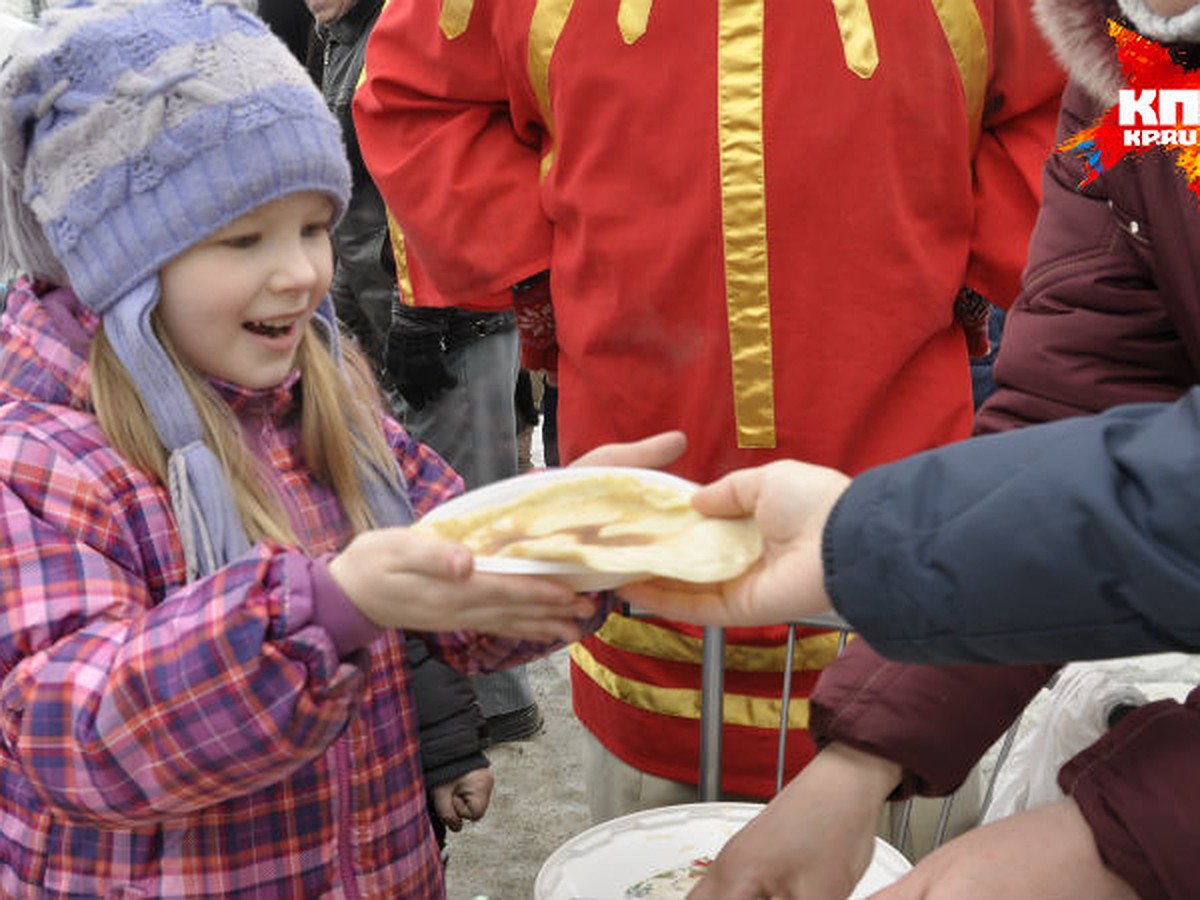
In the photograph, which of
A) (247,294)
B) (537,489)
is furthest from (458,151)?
(537,489)

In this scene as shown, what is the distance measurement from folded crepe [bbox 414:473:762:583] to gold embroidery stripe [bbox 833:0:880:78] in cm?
91

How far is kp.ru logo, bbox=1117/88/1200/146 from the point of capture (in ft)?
4.67

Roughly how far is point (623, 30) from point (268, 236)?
70 centimetres

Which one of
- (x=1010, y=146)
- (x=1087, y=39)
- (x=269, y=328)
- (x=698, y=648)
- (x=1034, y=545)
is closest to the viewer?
(x=1034, y=545)

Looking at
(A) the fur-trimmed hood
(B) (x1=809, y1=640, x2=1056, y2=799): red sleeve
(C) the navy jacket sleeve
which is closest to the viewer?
(C) the navy jacket sleeve

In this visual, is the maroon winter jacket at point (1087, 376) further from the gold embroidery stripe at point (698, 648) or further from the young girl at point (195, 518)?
the gold embroidery stripe at point (698, 648)

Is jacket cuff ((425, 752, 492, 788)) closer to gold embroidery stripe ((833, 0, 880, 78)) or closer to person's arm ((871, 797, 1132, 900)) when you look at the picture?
person's arm ((871, 797, 1132, 900))

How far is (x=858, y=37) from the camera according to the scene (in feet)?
6.75

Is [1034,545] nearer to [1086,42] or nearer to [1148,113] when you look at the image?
[1148,113]

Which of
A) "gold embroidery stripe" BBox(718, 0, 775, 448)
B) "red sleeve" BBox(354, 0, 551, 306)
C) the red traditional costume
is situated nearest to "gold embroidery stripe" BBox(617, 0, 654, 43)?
the red traditional costume

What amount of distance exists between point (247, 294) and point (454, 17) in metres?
0.82

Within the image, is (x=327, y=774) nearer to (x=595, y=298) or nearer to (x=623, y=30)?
(x=595, y=298)

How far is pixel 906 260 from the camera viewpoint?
6.96 feet

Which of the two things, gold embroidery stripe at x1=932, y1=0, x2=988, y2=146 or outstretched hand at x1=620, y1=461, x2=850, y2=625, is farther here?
gold embroidery stripe at x1=932, y1=0, x2=988, y2=146
